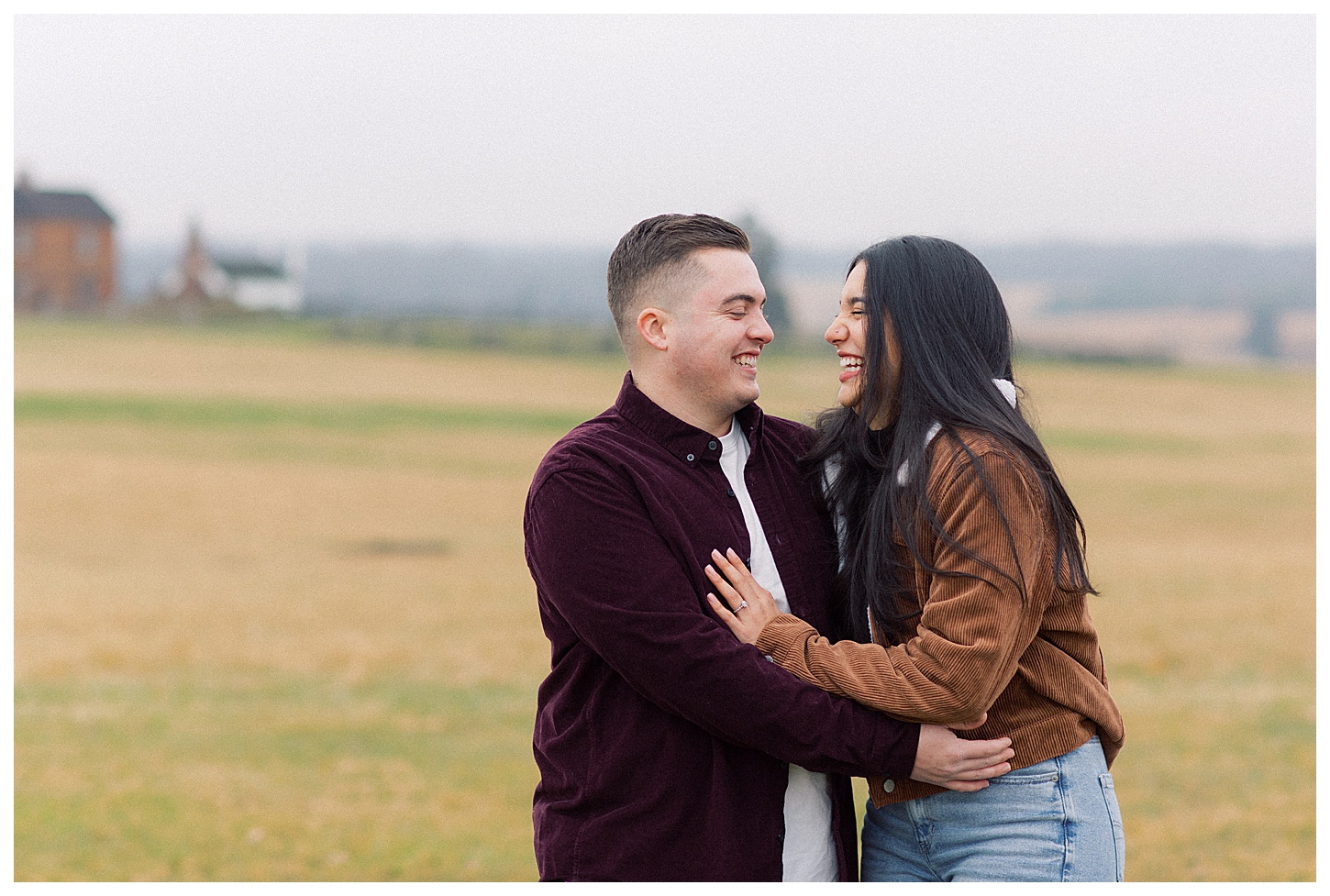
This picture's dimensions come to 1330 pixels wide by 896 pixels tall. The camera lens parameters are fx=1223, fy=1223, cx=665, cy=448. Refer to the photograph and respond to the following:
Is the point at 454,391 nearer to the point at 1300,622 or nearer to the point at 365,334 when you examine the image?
the point at 365,334

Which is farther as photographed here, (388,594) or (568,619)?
(388,594)

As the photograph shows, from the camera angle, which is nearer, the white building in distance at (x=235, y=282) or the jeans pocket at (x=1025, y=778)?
the jeans pocket at (x=1025, y=778)

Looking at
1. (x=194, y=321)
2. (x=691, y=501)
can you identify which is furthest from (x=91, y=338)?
(x=691, y=501)

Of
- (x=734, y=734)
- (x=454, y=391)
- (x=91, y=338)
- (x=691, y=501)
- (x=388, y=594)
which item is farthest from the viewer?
(x=91, y=338)

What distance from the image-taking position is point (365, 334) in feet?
140

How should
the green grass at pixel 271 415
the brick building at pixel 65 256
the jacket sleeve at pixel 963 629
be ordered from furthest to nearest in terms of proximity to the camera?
the brick building at pixel 65 256 → the green grass at pixel 271 415 → the jacket sleeve at pixel 963 629

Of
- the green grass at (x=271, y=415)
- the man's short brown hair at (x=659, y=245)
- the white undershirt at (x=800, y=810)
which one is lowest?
the green grass at (x=271, y=415)

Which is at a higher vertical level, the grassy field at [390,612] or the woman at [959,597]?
the woman at [959,597]

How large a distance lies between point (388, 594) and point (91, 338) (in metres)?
31.7

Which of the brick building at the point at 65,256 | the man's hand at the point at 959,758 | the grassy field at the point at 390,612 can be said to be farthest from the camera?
the brick building at the point at 65,256

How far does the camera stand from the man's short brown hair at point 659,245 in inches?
98.0

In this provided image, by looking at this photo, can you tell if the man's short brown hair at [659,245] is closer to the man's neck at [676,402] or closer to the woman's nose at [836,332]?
the man's neck at [676,402]

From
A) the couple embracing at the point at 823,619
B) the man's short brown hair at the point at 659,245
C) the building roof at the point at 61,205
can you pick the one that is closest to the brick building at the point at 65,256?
the building roof at the point at 61,205

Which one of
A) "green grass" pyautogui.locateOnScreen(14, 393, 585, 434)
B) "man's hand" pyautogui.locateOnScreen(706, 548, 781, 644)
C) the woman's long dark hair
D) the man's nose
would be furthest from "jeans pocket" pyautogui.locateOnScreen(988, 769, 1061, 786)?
"green grass" pyautogui.locateOnScreen(14, 393, 585, 434)
